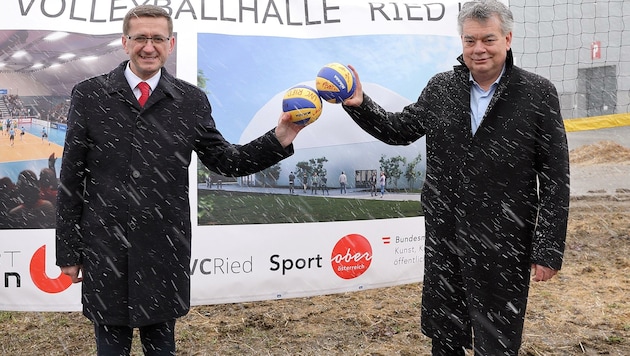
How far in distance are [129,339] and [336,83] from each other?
1.65 meters

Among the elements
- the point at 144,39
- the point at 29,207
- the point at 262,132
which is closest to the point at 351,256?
the point at 262,132

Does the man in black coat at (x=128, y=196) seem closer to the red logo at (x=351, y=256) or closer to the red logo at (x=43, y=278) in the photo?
the red logo at (x=43, y=278)

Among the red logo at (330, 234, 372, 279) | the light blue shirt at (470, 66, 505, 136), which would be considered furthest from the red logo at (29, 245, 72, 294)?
the light blue shirt at (470, 66, 505, 136)

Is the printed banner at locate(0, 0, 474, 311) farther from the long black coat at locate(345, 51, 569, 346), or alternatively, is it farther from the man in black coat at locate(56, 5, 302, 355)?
the long black coat at locate(345, 51, 569, 346)

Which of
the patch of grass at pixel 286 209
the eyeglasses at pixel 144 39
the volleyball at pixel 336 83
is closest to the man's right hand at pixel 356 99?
the volleyball at pixel 336 83

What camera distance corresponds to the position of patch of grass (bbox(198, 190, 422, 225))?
446 centimetres

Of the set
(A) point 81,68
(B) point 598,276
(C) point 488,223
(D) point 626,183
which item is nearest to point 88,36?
(A) point 81,68

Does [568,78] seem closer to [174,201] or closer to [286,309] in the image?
[286,309]

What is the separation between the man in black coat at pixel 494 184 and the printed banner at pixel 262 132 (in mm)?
1831

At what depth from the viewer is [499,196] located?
2.78 metres

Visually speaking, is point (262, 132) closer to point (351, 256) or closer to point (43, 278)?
point (351, 256)

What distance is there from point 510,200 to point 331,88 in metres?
1.09

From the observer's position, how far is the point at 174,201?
2.66 meters

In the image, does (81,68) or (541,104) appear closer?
(541,104)
